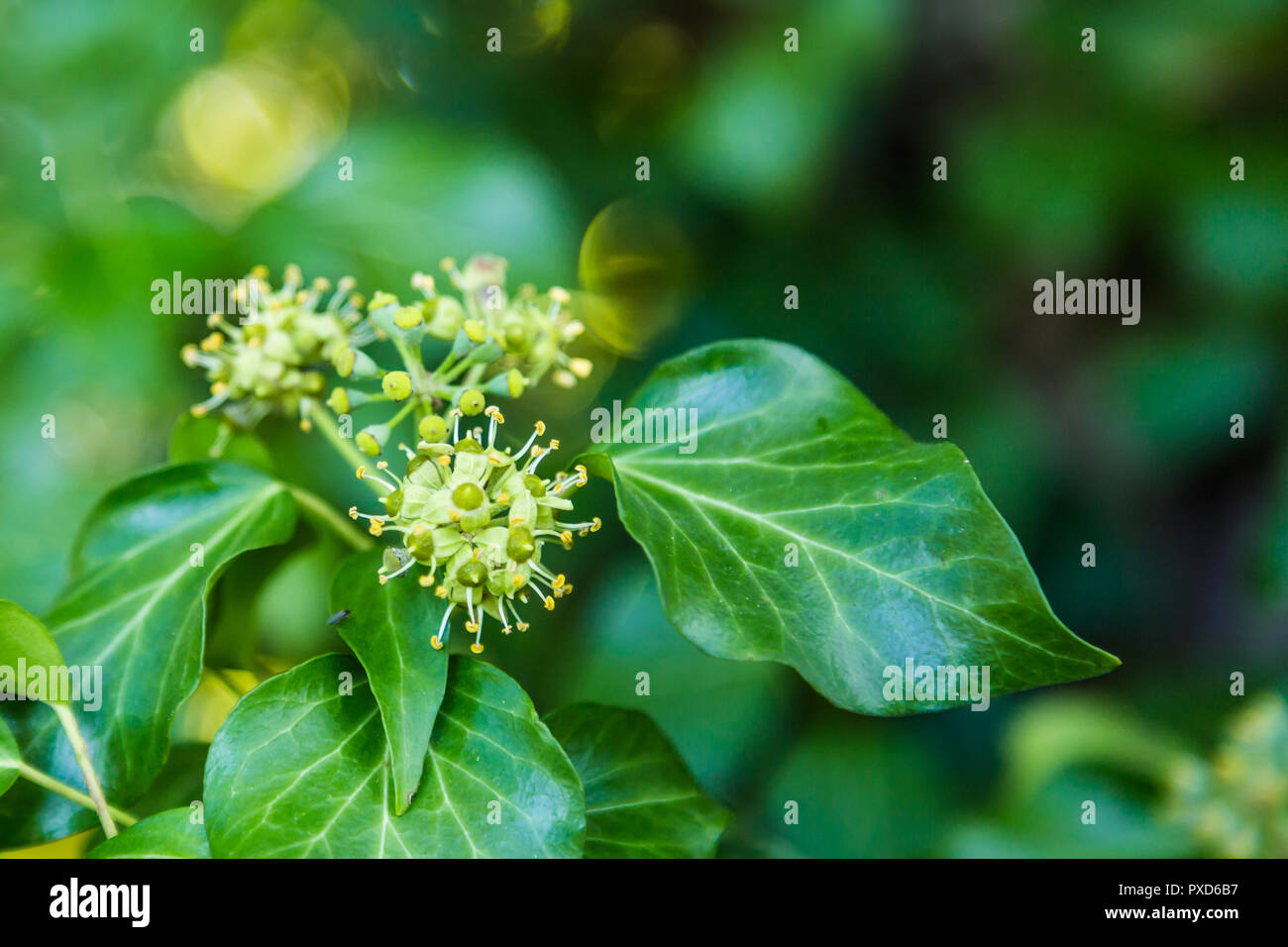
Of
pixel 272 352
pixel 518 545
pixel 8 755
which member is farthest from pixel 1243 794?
pixel 8 755

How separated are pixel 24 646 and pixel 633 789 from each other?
25.7 inches

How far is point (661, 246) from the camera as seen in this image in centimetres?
312

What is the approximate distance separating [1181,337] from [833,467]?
88.7 inches

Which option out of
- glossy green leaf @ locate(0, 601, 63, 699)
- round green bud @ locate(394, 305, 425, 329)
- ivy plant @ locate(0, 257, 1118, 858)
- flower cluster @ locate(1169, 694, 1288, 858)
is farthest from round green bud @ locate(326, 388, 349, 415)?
flower cluster @ locate(1169, 694, 1288, 858)

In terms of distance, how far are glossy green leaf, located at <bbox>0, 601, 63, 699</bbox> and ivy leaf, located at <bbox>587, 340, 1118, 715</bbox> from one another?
0.59 meters

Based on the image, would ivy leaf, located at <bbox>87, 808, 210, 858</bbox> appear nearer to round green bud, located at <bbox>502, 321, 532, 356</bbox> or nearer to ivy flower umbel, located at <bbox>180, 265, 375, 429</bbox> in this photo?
ivy flower umbel, located at <bbox>180, 265, 375, 429</bbox>

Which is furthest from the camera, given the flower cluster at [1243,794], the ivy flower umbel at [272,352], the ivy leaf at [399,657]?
the flower cluster at [1243,794]

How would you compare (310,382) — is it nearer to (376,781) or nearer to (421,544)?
(421,544)

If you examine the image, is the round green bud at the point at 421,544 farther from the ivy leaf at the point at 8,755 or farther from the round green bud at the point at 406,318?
the ivy leaf at the point at 8,755

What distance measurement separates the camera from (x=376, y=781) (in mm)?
990

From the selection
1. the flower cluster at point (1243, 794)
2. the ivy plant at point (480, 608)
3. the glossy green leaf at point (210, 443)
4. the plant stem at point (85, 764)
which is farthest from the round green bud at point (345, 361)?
the flower cluster at point (1243, 794)

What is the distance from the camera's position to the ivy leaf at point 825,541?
96 centimetres

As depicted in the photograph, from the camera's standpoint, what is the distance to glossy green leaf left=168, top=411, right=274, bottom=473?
54.7 inches

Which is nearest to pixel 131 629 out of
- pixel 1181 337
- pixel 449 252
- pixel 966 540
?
pixel 966 540
